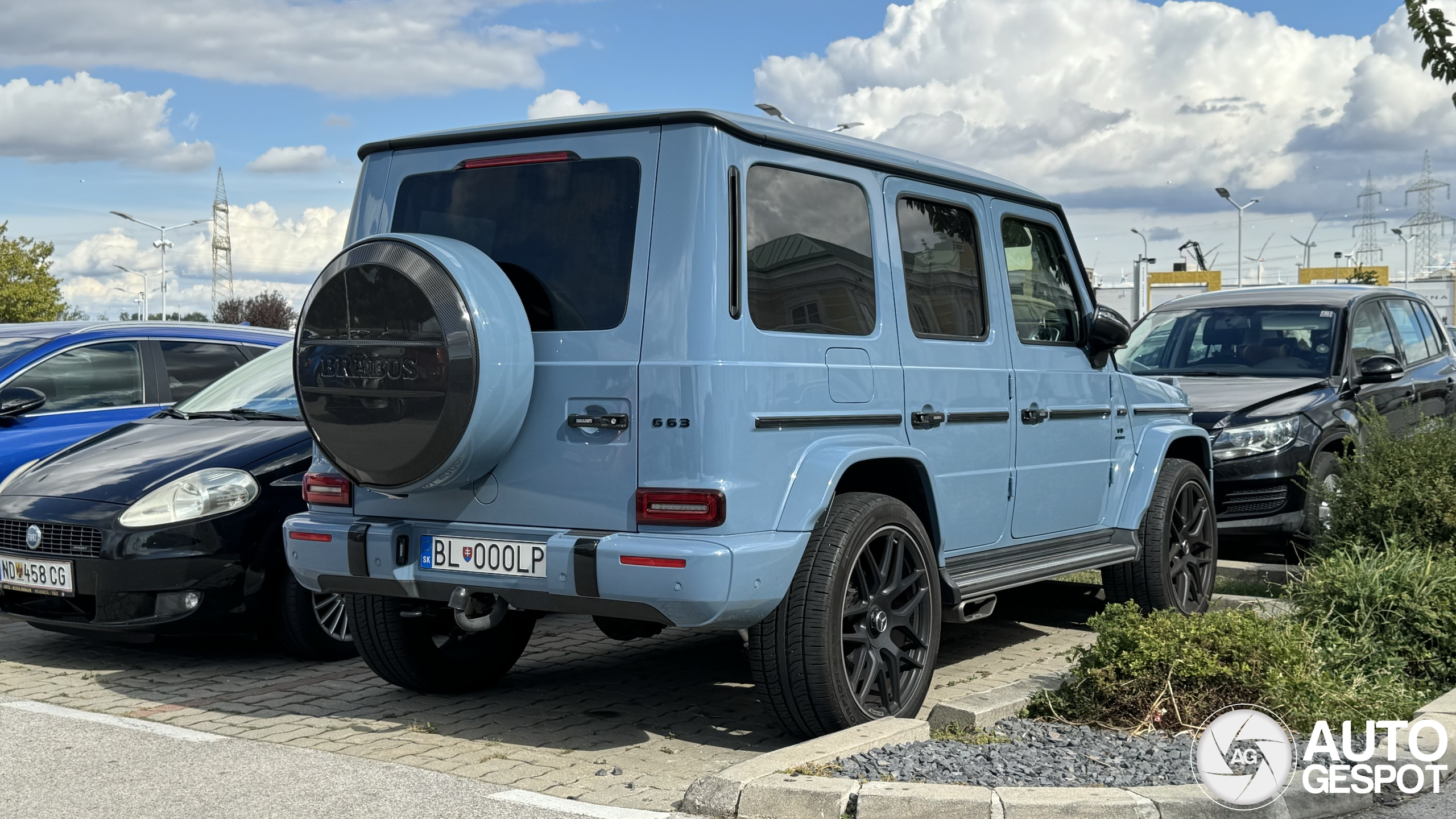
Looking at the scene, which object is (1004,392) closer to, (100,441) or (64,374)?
(100,441)

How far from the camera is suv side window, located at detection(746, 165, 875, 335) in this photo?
4973mm

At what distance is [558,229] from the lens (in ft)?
16.6

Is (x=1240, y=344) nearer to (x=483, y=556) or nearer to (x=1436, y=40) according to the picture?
(x=1436, y=40)

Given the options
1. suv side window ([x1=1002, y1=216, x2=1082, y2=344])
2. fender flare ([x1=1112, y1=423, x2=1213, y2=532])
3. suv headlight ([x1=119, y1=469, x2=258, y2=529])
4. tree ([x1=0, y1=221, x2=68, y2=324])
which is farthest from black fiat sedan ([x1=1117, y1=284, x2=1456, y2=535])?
tree ([x1=0, y1=221, x2=68, y2=324])

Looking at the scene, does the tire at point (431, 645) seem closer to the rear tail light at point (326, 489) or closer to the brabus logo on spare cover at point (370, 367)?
the rear tail light at point (326, 489)

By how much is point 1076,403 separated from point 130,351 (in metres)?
5.62

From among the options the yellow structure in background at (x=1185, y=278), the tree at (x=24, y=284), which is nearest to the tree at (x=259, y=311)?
the tree at (x=24, y=284)

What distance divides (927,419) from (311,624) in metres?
3.08

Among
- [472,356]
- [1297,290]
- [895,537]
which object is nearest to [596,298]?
[472,356]

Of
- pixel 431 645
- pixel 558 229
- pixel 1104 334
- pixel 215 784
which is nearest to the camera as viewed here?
pixel 215 784

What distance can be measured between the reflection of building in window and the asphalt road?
1.74m

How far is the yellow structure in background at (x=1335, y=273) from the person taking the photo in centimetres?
8438

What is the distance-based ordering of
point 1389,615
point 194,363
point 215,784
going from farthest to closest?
point 194,363, point 1389,615, point 215,784

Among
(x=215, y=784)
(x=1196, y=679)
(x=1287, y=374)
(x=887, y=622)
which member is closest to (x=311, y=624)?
(x=215, y=784)
